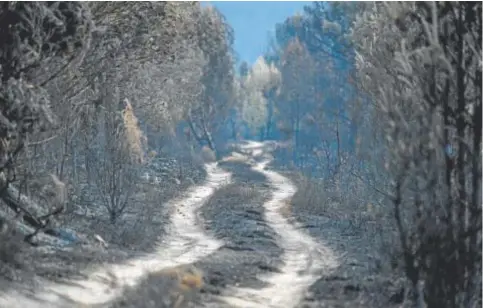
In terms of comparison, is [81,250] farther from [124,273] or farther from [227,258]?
[227,258]

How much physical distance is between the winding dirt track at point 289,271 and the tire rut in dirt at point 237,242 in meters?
0.27

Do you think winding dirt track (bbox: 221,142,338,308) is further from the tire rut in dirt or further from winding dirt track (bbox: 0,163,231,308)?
winding dirt track (bbox: 0,163,231,308)

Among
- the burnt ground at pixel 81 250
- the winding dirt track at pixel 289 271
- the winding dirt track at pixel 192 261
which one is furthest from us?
the winding dirt track at pixel 289 271

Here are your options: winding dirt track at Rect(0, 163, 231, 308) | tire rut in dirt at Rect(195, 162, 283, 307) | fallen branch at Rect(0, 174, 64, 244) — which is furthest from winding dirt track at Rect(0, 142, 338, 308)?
fallen branch at Rect(0, 174, 64, 244)

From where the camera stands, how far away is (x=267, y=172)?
53969 mm

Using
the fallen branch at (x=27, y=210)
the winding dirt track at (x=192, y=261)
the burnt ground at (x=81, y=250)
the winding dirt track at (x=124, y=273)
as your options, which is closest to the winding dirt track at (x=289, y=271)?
the winding dirt track at (x=192, y=261)

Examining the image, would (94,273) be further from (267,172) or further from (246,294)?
(267,172)

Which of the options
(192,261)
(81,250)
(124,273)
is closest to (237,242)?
(192,261)

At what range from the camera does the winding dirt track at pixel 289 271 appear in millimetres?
13312

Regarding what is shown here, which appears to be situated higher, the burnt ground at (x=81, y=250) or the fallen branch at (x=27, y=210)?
the fallen branch at (x=27, y=210)

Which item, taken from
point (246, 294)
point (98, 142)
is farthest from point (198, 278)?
point (98, 142)

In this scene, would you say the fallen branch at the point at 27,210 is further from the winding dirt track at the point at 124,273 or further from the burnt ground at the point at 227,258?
the burnt ground at the point at 227,258

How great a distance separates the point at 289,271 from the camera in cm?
1680

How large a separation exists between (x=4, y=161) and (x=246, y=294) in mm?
4961
